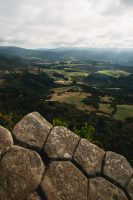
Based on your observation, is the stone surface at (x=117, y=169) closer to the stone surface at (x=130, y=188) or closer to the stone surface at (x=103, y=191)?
the stone surface at (x=130, y=188)

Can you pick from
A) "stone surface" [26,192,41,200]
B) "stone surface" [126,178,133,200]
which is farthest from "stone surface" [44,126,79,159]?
"stone surface" [126,178,133,200]

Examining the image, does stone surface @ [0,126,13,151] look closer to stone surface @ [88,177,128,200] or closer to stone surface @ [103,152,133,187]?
stone surface @ [88,177,128,200]

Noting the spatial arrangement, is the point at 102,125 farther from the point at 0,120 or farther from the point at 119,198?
the point at 119,198

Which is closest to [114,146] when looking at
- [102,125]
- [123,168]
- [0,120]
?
[102,125]

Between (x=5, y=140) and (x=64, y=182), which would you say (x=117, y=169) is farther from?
(x=5, y=140)

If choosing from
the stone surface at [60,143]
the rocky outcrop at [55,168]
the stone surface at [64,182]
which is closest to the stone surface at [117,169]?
the rocky outcrop at [55,168]

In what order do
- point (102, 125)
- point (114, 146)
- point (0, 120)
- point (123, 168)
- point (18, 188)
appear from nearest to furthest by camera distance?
point (18, 188)
point (123, 168)
point (0, 120)
point (114, 146)
point (102, 125)

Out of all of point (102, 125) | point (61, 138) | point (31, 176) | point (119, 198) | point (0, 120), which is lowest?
point (102, 125)
